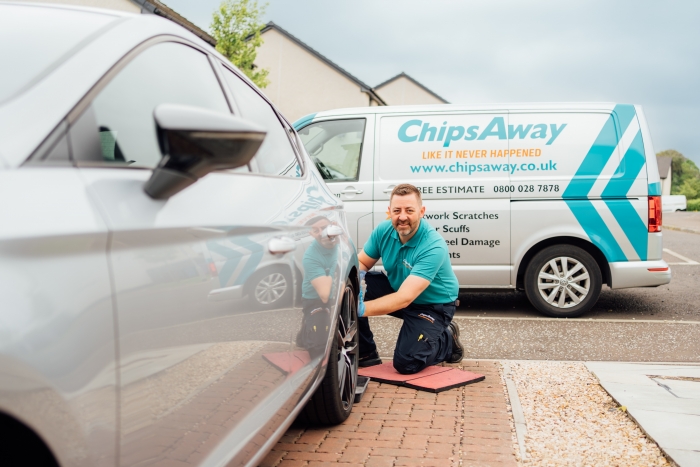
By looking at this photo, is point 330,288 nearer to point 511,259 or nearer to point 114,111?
point 114,111

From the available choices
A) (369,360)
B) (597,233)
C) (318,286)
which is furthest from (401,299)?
(597,233)

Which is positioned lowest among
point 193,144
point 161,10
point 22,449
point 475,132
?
point 22,449

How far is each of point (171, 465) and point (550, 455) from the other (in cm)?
239

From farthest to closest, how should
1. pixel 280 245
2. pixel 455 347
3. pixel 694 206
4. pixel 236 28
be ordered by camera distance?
pixel 694 206 < pixel 236 28 < pixel 455 347 < pixel 280 245

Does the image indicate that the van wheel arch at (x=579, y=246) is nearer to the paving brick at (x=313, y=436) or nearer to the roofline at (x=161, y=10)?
the paving brick at (x=313, y=436)

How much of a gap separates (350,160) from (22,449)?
666 cm

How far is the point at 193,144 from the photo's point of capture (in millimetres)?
1463

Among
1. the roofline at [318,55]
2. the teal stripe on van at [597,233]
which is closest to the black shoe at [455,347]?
the teal stripe on van at [597,233]

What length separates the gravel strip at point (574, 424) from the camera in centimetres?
343

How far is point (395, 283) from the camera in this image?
5.46 metres

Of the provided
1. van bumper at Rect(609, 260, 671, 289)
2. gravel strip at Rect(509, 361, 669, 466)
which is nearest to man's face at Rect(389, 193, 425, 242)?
gravel strip at Rect(509, 361, 669, 466)

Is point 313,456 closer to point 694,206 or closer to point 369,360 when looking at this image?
point 369,360

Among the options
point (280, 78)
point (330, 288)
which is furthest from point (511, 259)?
point (280, 78)

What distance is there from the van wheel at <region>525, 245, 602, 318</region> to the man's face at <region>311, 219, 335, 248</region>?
4.55m
